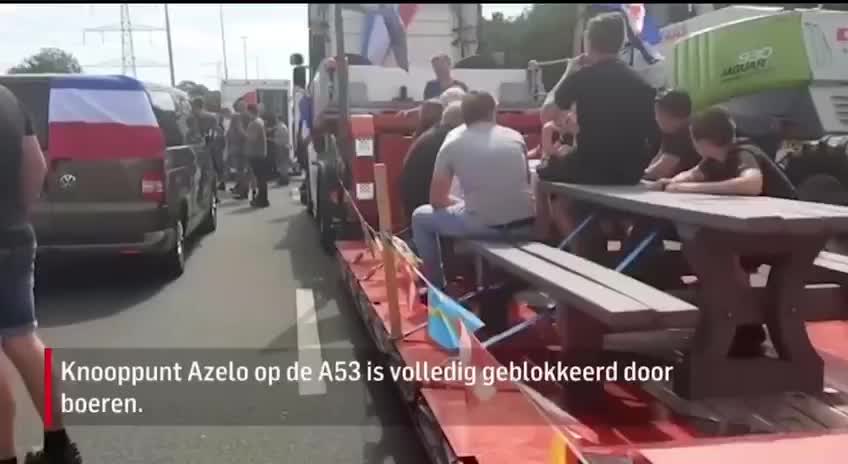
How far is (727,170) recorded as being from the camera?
183 inches

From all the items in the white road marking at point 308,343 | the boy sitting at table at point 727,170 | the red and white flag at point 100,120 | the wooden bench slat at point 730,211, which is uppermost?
the red and white flag at point 100,120

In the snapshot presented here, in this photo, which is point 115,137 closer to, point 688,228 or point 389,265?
point 389,265

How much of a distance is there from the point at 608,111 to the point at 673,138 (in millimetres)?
748

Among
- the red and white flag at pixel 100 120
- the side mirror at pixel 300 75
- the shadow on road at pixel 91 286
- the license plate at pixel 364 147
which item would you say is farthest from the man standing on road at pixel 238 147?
the red and white flag at pixel 100 120

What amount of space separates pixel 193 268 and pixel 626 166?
18.1 feet

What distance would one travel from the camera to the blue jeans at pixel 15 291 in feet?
12.3

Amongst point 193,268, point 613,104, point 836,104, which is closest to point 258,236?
point 193,268

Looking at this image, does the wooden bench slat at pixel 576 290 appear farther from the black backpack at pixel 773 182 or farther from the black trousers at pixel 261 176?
the black trousers at pixel 261 176

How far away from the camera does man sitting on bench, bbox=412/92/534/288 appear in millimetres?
5320

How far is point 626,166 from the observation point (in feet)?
16.7

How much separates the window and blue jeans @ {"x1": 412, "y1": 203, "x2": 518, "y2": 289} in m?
3.31

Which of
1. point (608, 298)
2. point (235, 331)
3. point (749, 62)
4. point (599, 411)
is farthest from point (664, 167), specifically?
point (749, 62)

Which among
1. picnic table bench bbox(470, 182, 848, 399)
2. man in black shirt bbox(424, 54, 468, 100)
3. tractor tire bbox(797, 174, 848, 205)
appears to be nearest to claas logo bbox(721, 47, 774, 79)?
tractor tire bbox(797, 174, 848, 205)

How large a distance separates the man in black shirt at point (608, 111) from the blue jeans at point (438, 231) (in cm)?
65
